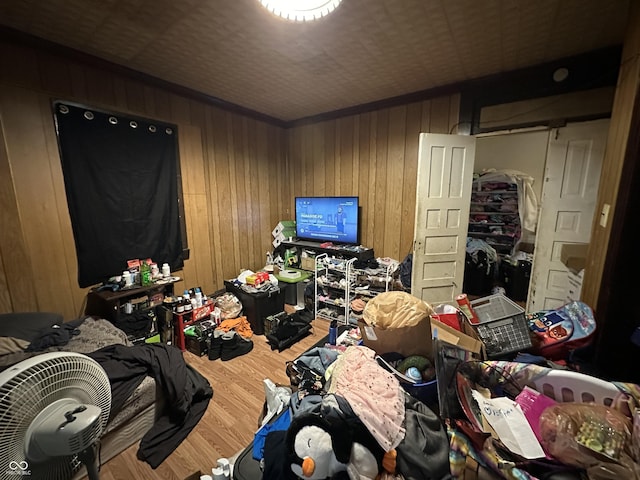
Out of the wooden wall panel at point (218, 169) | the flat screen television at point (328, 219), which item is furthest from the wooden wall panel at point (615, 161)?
the flat screen television at point (328, 219)

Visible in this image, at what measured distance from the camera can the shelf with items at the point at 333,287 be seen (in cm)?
291

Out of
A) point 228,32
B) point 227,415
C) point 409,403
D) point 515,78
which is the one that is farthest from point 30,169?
point 515,78

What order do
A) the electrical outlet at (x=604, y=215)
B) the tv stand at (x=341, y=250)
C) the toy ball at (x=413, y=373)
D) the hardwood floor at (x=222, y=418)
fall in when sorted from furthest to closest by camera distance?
the tv stand at (x=341, y=250)
the hardwood floor at (x=222, y=418)
the electrical outlet at (x=604, y=215)
the toy ball at (x=413, y=373)

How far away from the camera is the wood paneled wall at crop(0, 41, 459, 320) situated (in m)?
1.88

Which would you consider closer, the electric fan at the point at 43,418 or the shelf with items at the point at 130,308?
the electric fan at the point at 43,418

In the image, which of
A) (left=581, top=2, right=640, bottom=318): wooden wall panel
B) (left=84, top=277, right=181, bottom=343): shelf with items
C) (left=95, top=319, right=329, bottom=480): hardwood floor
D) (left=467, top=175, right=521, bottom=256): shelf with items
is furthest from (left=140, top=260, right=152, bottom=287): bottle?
(left=467, top=175, right=521, bottom=256): shelf with items

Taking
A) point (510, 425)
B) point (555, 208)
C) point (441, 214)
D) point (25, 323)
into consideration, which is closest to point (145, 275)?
point (25, 323)

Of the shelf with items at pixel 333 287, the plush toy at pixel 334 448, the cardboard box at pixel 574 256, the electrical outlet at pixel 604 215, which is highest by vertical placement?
the electrical outlet at pixel 604 215

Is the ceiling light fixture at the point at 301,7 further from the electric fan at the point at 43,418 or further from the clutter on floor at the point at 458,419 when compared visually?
the electric fan at the point at 43,418

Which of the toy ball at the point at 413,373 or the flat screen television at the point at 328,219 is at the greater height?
the flat screen television at the point at 328,219

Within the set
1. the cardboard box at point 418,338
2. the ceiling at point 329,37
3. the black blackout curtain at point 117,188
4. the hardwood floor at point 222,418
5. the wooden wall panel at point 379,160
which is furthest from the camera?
the wooden wall panel at point 379,160

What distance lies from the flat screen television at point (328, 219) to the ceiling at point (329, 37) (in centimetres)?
132

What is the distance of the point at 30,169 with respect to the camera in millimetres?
1918

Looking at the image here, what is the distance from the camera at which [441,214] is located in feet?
8.71
